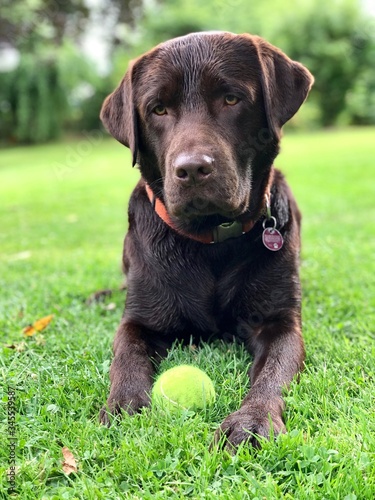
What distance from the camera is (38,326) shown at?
10.6ft

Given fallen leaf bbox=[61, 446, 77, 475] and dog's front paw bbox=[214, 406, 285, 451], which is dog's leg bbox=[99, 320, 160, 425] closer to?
fallen leaf bbox=[61, 446, 77, 475]

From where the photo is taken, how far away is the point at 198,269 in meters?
2.76

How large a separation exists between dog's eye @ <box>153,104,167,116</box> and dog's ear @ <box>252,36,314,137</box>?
0.47 meters

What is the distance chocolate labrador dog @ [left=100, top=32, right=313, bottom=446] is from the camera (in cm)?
246

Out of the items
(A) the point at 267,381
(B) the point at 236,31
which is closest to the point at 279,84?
(A) the point at 267,381

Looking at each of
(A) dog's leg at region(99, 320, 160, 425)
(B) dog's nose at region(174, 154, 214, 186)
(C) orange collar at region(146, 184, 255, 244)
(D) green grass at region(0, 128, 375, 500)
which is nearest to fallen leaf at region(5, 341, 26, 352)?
(D) green grass at region(0, 128, 375, 500)

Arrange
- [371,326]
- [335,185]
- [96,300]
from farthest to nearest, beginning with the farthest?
[335,185] → [96,300] → [371,326]

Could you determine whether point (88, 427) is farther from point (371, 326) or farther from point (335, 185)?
point (335, 185)

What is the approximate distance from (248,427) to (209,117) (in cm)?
134

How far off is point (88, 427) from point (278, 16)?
27.7 metres

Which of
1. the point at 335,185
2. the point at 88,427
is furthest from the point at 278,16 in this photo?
the point at 88,427

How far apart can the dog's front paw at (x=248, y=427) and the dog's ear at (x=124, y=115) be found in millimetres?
1416

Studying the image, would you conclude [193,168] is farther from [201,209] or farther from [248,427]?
[248,427]

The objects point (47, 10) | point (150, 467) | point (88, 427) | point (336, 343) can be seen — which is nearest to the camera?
point (150, 467)
